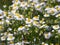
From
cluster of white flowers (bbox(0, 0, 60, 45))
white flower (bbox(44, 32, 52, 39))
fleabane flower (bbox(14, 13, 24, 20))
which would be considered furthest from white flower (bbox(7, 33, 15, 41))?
white flower (bbox(44, 32, 52, 39))

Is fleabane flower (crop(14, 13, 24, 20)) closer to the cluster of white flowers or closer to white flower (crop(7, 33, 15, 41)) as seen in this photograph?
the cluster of white flowers

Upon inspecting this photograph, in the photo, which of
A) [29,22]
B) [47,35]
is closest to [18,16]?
[29,22]

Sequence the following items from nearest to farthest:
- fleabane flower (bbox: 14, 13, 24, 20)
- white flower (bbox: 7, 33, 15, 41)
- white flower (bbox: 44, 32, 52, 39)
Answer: white flower (bbox: 44, 32, 52, 39) → white flower (bbox: 7, 33, 15, 41) → fleabane flower (bbox: 14, 13, 24, 20)

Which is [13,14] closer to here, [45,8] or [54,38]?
[45,8]

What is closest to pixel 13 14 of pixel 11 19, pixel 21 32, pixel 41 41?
pixel 11 19

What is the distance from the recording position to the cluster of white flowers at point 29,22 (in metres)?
3.00

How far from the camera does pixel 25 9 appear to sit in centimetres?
343

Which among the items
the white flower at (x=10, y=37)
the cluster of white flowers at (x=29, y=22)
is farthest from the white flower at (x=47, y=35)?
the white flower at (x=10, y=37)

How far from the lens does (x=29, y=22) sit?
3109 mm

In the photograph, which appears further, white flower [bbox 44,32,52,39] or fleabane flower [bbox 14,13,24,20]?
fleabane flower [bbox 14,13,24,20]

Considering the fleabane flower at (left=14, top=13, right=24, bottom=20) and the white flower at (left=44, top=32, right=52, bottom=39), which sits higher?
the fleabane flower at (left=14, top=13, right=24, bottom=20)

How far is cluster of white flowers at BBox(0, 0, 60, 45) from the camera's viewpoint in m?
3.00

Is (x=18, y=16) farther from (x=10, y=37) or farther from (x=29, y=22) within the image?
(x=10, y=37)

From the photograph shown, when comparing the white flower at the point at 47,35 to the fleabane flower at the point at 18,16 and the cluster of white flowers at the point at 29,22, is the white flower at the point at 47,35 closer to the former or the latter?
the cluster of white flowers at the point at 29,22
